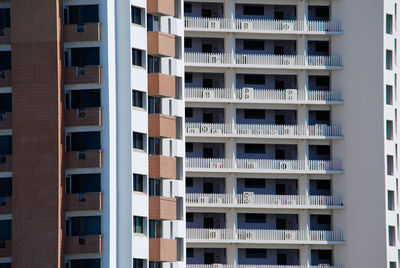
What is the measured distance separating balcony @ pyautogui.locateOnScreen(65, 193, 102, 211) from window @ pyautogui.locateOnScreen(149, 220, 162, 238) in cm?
585

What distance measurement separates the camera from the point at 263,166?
136750 millimetres

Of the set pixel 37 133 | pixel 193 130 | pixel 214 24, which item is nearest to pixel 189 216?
pixel 193 130

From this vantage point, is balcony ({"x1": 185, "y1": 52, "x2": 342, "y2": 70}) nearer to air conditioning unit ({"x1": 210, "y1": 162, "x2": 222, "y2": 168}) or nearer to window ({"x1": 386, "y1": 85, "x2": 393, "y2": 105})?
window ({"x1": 386, "y1": 85, "x2": 393, "y2": 105})

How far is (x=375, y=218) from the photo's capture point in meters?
136

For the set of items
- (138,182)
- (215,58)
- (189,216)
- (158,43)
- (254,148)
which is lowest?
(189,216)

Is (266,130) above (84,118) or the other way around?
the other way around

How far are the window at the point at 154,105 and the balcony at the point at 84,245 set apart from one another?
1070 cm

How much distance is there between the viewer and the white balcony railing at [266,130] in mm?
136375

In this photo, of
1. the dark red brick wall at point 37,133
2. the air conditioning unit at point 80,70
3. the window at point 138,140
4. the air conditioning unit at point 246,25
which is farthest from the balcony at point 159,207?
the air conditioning unit at point 246,25

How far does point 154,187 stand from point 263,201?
941 inches

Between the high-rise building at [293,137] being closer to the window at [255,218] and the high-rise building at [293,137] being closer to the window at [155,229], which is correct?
the window at [255,218]

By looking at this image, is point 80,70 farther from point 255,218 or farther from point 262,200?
point 255,218

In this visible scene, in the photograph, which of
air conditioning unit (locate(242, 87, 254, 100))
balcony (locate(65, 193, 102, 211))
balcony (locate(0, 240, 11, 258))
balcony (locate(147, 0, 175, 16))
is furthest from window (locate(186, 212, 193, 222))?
balcony (locate(0, 240, 11, 258))

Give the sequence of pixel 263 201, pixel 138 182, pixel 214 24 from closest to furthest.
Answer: pixel 138 182 < pixel 263 201 < pixel 214 24
